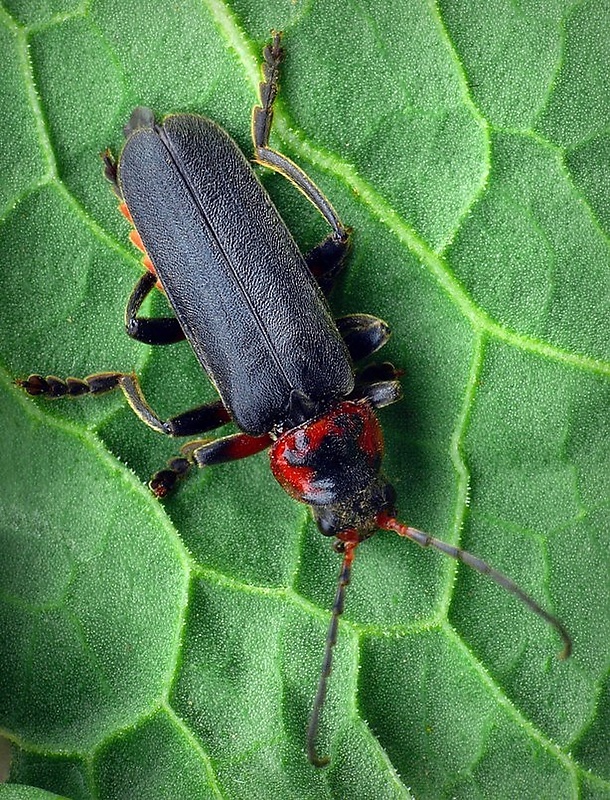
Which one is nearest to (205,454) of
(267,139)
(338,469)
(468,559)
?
(338,469)

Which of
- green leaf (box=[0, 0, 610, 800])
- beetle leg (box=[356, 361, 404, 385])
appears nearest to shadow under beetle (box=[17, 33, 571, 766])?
beetle leg (box=[356, 361, 404, 385])

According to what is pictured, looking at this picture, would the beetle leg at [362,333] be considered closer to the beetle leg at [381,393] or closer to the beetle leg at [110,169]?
the beetle leg at [381,393]

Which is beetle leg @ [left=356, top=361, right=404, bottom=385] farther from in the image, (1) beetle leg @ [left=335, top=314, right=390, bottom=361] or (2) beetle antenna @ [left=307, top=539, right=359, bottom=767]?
(2) beetle antenna @ [left=307, top=539, right=359, bottom=767]

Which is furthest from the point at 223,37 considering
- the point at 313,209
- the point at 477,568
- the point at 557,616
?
the point at 557,616

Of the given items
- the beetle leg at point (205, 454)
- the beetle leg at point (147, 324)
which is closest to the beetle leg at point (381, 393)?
the beetle leg at point (205, 454)

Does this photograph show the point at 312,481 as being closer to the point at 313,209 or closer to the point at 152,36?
the point at 313,209
